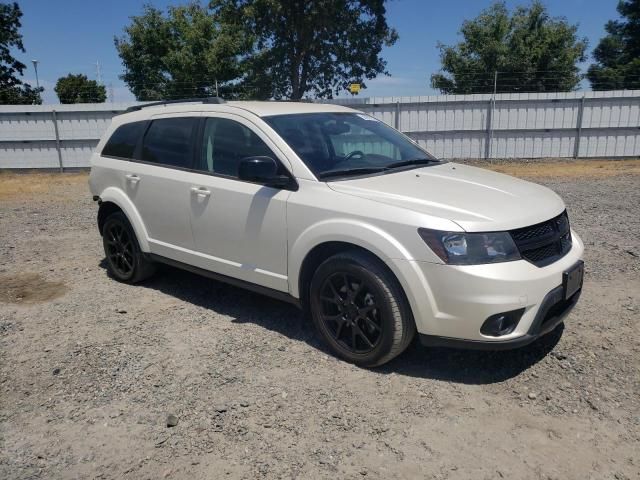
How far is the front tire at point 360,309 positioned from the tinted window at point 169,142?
1.85m

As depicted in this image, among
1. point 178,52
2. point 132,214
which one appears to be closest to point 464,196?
point 132,214

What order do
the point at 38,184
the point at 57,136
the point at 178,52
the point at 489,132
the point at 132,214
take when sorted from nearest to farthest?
1. the point at 132,214
2. the point at 38,184
3. the point at 489,132
4. the point at 57,136
5. the point at 178,52

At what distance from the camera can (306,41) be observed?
1708 cm

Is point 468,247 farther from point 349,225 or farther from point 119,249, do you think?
point 119,249

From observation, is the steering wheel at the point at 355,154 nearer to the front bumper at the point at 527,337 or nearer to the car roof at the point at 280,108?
the car roof at the point at 280,108

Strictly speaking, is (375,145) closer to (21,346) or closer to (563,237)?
(563,237)

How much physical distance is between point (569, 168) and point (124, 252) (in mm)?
12744

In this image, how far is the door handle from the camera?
Result: 4462 mm

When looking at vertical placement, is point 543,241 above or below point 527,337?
above

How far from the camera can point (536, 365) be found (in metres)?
3.69

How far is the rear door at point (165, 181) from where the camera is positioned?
4746 millimetres

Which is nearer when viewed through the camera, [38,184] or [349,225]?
[349,225]

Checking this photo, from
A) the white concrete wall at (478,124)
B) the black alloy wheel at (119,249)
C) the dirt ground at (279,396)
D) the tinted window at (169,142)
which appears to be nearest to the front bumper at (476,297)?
the dirt ground at (279,396)

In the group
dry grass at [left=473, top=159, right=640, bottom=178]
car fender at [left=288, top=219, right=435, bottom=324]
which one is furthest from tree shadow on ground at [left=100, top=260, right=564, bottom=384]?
dry grass at [left=473, top=159, right=640, bottom=178]
